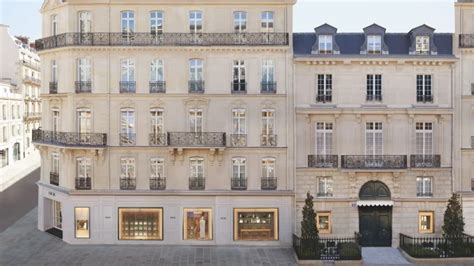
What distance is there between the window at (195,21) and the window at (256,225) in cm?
1158

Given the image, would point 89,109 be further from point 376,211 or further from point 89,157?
point 376,211

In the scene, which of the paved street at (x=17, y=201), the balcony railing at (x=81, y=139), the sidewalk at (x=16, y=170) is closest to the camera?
the balcony railing at (x=81, y=139)

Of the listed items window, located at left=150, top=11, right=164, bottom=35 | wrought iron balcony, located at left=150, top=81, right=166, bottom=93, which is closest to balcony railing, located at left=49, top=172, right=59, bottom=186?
wrought iron balcony, located at left=150, top=81, right=166, bottom=93

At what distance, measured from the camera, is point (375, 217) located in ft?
102

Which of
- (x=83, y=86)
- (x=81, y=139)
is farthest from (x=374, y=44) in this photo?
(x=81, y=139)

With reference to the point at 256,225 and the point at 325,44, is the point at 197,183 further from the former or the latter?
the point at 325,44

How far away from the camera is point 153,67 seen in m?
30.8

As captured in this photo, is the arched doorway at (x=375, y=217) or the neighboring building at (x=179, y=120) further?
the arched doorway at (x=375, y=217)

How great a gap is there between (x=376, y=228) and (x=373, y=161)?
4234 millimetres

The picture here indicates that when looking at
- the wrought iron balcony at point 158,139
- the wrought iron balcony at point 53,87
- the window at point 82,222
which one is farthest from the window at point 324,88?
the wrought iron balcony at point 53,87

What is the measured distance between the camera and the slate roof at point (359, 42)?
102 feet

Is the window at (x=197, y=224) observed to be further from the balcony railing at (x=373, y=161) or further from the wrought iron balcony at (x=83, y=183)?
the balcony railing at (x=373, y=161)

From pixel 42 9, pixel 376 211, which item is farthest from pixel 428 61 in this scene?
pixel 42 9

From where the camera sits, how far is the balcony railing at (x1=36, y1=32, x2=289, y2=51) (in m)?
30.6
